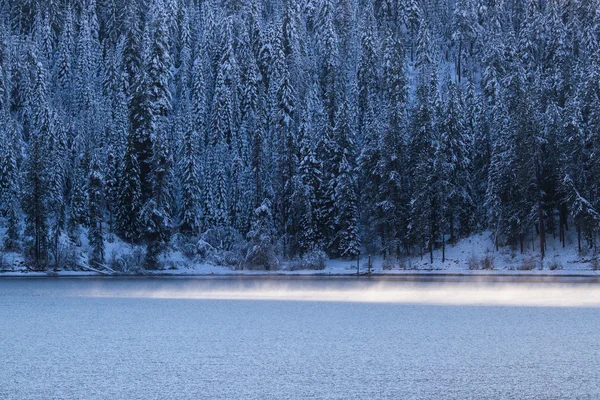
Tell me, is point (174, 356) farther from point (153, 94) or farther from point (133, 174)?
point (153, 94)

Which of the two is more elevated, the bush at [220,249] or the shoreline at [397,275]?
the bush at [220,249]

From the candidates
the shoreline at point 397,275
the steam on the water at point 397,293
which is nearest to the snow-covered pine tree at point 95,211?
the shoreline at point 397,275

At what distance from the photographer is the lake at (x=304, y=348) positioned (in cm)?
909

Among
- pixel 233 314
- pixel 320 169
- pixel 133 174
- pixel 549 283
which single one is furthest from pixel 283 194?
pixel 233 314

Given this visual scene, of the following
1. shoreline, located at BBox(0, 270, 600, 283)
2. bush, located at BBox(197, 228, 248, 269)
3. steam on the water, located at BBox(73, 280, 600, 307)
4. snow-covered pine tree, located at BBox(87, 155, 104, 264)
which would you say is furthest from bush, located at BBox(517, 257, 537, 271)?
snow-covered pine tree, located at BBox(87, 155, 104, 264)

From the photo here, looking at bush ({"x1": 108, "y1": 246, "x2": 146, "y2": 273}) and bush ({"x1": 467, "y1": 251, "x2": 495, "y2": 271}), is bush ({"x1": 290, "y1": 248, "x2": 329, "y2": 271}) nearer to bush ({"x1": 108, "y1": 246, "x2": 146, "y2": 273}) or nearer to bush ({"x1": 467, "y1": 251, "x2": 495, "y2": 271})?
bush ({"x1": 467, "y1": 251, "x2": 495, "y2": 271})

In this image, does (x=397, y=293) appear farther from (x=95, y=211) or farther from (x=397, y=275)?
(x=95, y=211)

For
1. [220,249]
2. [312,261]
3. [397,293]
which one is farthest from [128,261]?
[397,293]

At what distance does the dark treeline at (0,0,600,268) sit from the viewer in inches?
2007

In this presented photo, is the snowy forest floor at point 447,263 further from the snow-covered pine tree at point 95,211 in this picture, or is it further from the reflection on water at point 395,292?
the reflection on water at point 395,292

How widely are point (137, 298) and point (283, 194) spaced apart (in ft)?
116

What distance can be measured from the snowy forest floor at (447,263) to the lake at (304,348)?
20.9m

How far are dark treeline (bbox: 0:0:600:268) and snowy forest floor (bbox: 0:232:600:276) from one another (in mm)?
1450

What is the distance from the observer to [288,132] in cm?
5969
